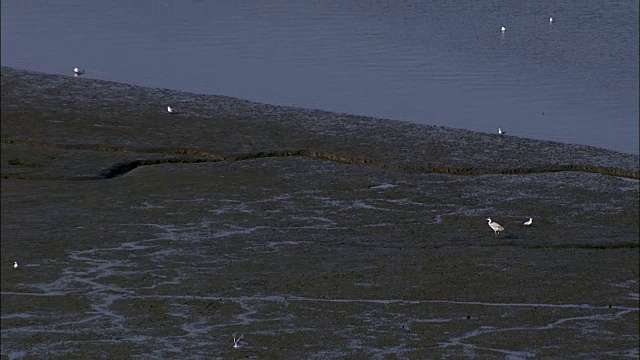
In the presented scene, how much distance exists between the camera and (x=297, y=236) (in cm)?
1977

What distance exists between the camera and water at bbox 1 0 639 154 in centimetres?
2952

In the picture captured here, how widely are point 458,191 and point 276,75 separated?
11.5 metres

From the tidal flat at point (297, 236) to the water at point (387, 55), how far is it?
294 centimetres

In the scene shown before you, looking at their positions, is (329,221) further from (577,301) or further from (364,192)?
(577,301)

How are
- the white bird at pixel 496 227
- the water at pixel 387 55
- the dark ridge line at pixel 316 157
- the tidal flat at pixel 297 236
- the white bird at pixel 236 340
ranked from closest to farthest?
the white bird at pixel 236 340 < the tidal flat at pixel 297 236 < the white bird at pixel 496 227 < the dark ridge line at pixel 316 157 < the water at pixel 387 55

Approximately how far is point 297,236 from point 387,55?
16490mm

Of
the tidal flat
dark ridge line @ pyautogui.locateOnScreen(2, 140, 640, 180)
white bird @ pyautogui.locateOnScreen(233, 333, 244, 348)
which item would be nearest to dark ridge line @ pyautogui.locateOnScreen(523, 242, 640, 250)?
the tidal flat

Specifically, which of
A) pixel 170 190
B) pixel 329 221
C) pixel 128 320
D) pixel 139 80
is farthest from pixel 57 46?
pixel 128 320

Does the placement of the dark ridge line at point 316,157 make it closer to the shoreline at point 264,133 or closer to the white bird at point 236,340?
the shoreline at point 264,133

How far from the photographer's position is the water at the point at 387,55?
96.8ft

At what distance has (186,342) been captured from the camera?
15453 millimetres

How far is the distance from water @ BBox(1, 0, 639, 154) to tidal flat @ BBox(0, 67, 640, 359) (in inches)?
116

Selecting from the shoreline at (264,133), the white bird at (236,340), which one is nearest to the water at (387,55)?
the shoreline at (264,133)

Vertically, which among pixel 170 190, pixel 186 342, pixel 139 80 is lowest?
pixel 186 342
